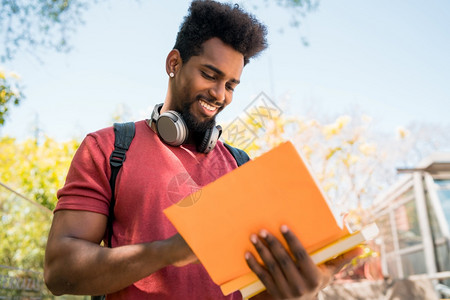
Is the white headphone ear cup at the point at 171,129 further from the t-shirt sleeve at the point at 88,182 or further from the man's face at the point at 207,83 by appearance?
the t-shirt sleeve at the point at 88,182

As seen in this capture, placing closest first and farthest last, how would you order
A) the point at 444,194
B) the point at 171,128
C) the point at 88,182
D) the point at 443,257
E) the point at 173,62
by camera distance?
the point at 88,182 → the point at 171,128 → the point at 173,62 → the point at 443,257 → the point at 444,194

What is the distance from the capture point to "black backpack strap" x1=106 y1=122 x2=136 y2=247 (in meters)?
1.50

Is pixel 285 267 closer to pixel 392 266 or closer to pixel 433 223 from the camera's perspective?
pixel 433 223

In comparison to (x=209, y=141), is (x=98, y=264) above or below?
below

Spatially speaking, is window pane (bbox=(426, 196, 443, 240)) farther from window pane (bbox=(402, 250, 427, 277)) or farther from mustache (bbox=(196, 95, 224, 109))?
mustache (bbox=(196, 95, 224, 109))

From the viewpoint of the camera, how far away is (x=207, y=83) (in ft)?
5.81

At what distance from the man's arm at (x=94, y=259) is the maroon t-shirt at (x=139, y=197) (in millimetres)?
93

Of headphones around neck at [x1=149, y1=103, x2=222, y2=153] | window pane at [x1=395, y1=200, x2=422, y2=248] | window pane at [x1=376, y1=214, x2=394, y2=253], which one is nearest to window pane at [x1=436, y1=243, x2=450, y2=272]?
window pane at [x1=395, y1=200, x2=422, y2=248]

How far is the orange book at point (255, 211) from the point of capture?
1.04 meters

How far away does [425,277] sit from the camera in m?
7.41

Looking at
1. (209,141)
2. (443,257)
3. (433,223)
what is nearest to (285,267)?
(209,141)

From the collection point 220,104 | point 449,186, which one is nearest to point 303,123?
point 449,186

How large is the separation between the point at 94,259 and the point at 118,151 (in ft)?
1.48

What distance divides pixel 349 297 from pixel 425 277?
1.43 metres
